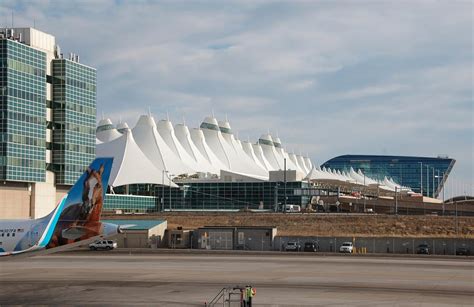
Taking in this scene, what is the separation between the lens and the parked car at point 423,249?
7475 cm

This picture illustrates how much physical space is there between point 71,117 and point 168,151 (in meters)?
51.9

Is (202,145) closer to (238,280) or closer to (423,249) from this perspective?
(423,249)

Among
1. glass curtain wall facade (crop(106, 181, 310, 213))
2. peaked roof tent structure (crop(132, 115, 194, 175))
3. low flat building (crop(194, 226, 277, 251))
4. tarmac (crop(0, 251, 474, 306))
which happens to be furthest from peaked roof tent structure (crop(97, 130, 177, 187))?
tarmac (crop(0, 251, 474, 306))

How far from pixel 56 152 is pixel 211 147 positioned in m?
86.7

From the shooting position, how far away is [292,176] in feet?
465

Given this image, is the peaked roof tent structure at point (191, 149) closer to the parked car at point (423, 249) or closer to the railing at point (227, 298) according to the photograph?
the parked car at point (423, 249)

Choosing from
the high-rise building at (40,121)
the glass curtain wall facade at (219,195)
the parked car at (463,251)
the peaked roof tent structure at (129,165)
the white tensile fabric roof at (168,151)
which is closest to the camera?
the parked car at (463,251)

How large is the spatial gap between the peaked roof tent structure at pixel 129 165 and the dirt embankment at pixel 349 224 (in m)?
25.9

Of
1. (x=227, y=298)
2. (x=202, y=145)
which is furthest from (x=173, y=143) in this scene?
(x=227, y=298)

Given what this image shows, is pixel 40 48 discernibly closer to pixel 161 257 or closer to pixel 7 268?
pixel 161 257

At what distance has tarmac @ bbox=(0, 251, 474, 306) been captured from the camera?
34469 millimetres

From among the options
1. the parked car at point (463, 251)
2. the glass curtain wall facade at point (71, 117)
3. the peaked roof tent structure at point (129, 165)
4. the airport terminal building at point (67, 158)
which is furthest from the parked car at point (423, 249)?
the peaked roof tent structure at point (129, 165)

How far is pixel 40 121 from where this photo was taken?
98938 mm

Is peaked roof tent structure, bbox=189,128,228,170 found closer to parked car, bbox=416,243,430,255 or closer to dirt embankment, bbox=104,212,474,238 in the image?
dirt embankment, bbox=104,212,474,238
